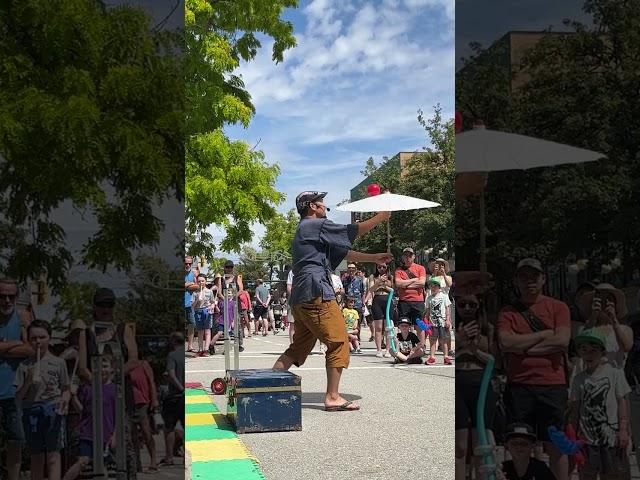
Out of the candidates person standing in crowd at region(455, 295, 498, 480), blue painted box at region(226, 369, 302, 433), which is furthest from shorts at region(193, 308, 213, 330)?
person standing in crowd at region(455, 295, 498, 480)

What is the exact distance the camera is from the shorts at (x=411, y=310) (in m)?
11.9

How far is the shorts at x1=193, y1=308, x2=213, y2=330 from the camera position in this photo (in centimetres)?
1350

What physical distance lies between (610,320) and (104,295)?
179 cm

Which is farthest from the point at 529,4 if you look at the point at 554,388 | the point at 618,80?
the point at 554,388

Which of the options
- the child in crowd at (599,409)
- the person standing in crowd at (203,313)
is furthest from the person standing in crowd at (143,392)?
the person standing in crowd at (203,313)

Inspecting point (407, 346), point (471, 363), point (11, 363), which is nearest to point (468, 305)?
point (471, 363)

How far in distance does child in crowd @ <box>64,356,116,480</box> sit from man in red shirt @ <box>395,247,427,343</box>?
29.4 ft

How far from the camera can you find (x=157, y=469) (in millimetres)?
2969

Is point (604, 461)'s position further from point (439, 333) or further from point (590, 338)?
point (439, 333)

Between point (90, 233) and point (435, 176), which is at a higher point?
point (435, 176)

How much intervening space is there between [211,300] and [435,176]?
30.1 meters

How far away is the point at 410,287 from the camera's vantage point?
472 inches

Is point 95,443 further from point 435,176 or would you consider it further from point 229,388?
point 435,176

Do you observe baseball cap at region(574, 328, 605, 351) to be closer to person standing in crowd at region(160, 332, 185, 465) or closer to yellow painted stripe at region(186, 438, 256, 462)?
person standing in crowd at region(160, 332, 185, 465)
